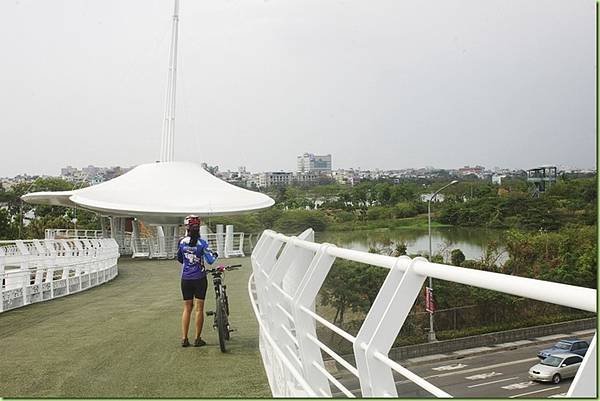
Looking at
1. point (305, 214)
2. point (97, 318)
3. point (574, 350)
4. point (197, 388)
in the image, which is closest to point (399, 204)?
point (305, 214)

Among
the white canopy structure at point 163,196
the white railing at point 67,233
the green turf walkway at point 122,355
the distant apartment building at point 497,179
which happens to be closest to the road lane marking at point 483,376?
the green turf walkway at point 122,355

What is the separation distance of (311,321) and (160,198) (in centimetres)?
2721

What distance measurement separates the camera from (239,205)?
28469 millimetres

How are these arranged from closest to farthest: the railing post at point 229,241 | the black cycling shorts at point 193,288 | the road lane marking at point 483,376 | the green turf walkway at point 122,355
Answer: the road lane marking at point 483,376 < the green turf walkway at point 122,355 < the black cycling shorts at point 193,288 < the railing post at point 229,241

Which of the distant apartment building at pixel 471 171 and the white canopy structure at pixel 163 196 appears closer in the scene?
the distant apartment building at pixel 471 171

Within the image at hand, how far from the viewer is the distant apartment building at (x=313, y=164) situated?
9930 mm

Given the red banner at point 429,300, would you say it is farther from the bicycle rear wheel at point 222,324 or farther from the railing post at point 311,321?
the bicycle rear wheel at point 222,324

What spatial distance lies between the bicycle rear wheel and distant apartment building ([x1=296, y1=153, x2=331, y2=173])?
4.98 metres

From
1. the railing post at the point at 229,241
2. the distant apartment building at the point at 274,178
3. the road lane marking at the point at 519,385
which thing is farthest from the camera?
the railing post at the point at 229,241

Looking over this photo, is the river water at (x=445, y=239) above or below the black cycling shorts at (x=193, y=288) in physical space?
above

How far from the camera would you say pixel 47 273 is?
30.6 ft

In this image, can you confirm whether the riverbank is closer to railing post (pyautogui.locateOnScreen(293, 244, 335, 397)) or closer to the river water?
the river water

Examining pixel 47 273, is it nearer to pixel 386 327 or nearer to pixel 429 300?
pixel 429 300

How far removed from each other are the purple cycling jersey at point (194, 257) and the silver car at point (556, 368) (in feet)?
11.6
